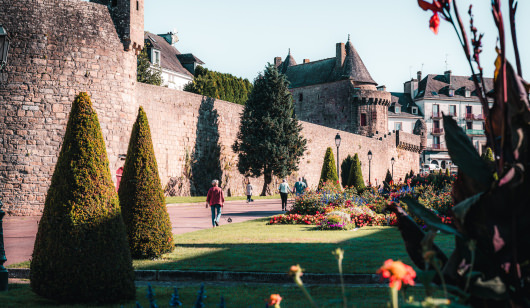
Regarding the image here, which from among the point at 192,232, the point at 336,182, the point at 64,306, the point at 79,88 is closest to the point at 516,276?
the point at 64,306

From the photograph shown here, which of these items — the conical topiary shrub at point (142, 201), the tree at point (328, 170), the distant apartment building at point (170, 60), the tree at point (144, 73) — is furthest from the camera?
the distant apartment building at point (170, 60)

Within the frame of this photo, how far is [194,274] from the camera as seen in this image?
7.49 m

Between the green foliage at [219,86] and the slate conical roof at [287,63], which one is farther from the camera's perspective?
the slate conical roof at [287,63]

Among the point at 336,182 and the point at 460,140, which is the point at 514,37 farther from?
the point at 336,182

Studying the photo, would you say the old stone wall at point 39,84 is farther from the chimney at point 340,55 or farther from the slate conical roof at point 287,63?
the slate conical roof at point 287,63

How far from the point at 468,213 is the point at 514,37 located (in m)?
0.65

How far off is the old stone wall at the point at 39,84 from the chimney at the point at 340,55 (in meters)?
41.9

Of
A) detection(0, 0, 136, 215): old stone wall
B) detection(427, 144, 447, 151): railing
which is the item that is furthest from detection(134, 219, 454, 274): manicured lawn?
detection(427, 144, 447, 151): railing

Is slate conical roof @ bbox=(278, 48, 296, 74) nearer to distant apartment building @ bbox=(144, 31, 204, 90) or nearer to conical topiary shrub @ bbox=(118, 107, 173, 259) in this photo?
distant apartment building @ bbox=(144, 31, 204, 90)

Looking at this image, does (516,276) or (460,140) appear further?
(460,140)

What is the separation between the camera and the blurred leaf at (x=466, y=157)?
6.76ft

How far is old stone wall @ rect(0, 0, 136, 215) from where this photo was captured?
19312mm

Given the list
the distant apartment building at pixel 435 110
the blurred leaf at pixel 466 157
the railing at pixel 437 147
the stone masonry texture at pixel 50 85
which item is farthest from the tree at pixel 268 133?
the railing at pixel 437 147

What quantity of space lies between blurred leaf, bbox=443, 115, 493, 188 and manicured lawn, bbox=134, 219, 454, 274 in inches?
207
